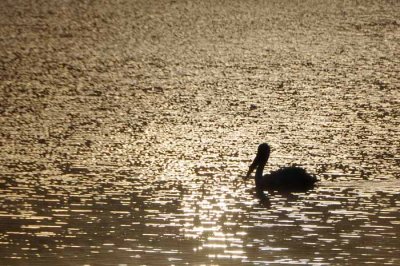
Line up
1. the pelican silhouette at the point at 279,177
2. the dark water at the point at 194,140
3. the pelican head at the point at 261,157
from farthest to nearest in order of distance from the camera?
the pelican head at the point at 261,157 < the pelican silhouette at the point at 279,177 < the dark water at the point at 194,140

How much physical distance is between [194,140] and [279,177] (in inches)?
96.5

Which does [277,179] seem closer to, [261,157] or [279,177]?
[279,177]

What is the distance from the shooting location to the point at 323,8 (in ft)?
116

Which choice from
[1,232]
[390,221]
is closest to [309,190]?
Result: [390,221]

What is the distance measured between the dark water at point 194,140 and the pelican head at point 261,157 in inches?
7.5

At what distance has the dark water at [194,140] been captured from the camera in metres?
12.9

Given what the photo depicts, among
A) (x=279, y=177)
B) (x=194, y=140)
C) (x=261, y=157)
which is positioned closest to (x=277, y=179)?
(x=279, y=177)

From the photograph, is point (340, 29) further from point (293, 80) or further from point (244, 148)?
point (244, 148)

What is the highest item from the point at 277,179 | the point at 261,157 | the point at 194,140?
the point at 194,140

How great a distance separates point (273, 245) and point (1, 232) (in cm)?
272

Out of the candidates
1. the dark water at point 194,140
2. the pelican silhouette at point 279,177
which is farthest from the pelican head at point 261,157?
the dark water at point 194,140

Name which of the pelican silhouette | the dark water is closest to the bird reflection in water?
the pelican silhouette

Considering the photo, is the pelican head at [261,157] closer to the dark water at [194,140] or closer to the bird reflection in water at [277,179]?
the bird reflection in water at [277,179]

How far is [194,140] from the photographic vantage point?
17797mm
